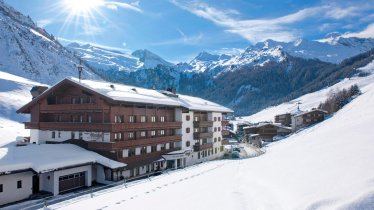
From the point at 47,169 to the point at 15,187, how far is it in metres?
3.04

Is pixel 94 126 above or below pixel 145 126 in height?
above

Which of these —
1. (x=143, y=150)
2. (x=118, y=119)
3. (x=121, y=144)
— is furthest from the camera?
(x=143, y=150)

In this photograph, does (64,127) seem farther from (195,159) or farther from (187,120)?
(195,159)

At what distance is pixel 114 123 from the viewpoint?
38000 millimetres

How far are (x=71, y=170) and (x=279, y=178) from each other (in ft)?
69.7

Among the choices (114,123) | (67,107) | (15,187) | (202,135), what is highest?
(67,107)

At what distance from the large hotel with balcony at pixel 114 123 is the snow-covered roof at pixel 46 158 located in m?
1.94

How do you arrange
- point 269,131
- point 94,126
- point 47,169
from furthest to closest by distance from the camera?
point 269,131, point 94,126, point 47,169

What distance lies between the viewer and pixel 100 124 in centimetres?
3822

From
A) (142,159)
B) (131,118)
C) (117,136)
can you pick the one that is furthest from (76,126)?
(142,159)

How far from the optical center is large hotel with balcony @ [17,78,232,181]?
38419 mm

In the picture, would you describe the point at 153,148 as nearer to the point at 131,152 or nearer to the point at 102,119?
the point at 131,152

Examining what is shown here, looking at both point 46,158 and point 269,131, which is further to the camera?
point 269,131

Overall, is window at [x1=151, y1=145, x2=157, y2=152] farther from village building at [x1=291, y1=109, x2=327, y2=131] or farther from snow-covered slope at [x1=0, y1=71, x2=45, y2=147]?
village building at [x1=291, y1=109, x2=327, y2=131]
